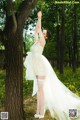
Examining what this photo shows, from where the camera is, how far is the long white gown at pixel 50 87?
787 cm

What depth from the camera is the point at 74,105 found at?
8852 millimetres

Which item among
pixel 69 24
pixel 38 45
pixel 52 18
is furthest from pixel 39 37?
pixel 69 24

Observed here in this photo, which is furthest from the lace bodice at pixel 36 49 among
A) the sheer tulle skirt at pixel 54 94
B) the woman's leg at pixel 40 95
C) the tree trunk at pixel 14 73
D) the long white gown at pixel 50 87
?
the tree trunk at pixel 14 73

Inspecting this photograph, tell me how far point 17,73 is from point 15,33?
0.85 meters

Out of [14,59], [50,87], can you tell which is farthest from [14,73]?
[50,87]

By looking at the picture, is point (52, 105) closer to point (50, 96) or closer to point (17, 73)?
point (50, 96)

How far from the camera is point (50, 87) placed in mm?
8320

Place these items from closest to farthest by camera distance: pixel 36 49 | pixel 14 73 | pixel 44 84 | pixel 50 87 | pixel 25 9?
pixel 36 49 → pixel 44 84 → pixel 50 87 → pixel 25 9 → pixel 14 73

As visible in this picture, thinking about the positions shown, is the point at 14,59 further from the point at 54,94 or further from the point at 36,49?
the point at 36,49

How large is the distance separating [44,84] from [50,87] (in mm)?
329

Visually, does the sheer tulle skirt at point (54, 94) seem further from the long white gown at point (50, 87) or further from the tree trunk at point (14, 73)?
the tree trunk at point (14, 73)

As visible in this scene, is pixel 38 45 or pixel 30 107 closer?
pixel 38 45

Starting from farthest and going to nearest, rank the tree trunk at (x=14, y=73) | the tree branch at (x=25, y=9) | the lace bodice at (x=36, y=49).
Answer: the tree trunk at (x=14, y=73) < the tree branch at (x=25, y=9) < the lace bodice at (x=36, y=49)

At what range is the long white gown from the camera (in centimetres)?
787
